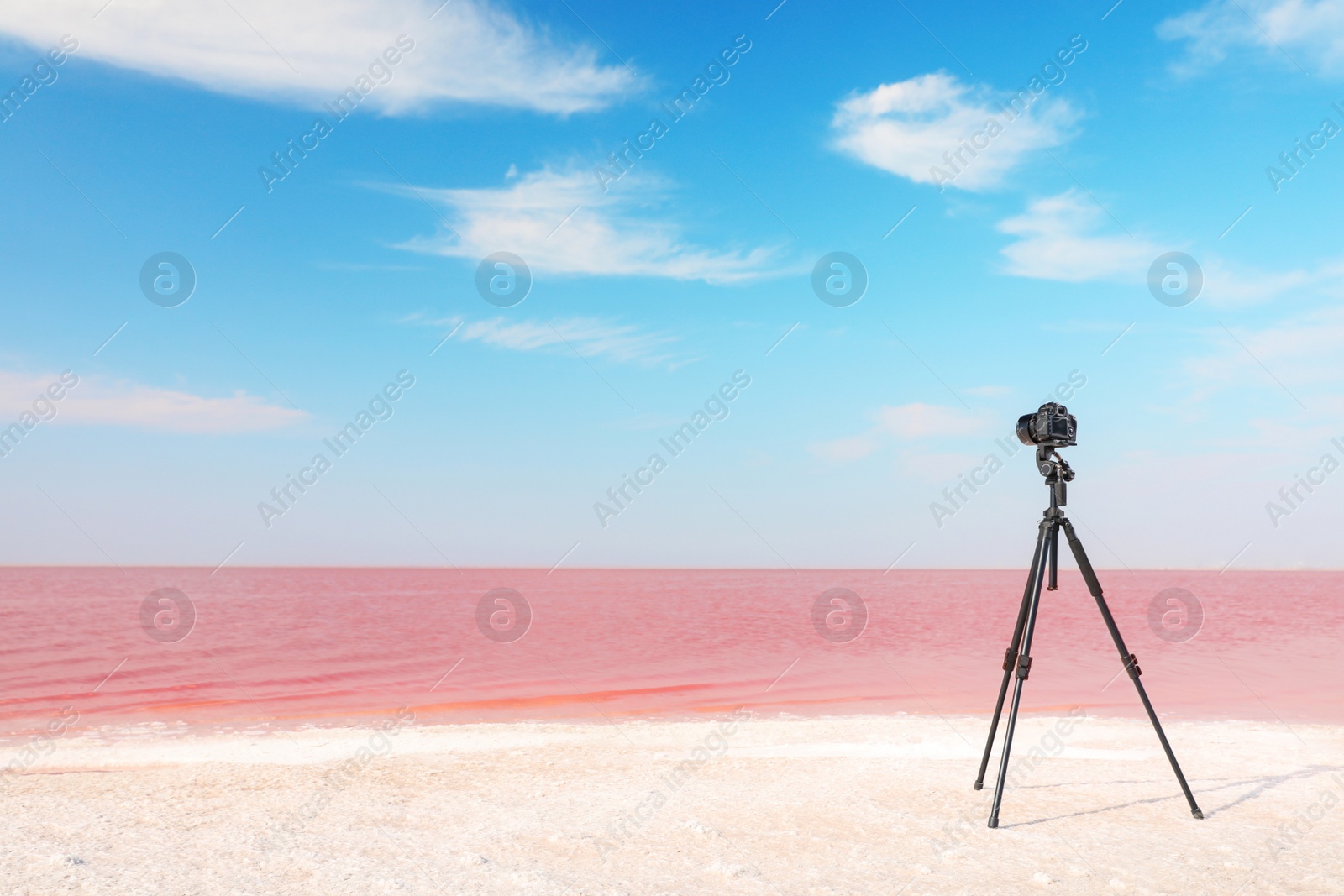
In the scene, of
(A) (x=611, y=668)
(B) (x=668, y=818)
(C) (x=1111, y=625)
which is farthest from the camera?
(A) (x=611, y=668)

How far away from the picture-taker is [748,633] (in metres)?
23.9

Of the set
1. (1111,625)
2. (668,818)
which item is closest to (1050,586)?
(1111,625)

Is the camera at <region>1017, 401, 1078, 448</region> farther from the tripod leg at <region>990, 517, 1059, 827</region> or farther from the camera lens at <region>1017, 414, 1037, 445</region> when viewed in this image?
the tripod leg at <region>990, 517, 1059, 827</region>

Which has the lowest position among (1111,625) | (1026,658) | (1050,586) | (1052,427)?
(1026,658)

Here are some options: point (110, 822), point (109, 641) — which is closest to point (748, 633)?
point (109, 641)

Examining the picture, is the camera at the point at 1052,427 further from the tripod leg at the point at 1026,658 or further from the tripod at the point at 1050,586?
the tripod leg at the point at 1026,658

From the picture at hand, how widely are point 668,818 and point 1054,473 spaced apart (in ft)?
11.3

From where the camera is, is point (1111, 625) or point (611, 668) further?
point (611, 668)

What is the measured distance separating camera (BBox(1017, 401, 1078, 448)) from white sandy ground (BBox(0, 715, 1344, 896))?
2.49 m

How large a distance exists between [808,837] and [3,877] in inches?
177

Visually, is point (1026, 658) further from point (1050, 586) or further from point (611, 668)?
point (611, 668)

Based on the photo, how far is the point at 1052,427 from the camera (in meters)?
5.77

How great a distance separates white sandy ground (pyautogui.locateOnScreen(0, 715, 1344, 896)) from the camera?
4.76 meters

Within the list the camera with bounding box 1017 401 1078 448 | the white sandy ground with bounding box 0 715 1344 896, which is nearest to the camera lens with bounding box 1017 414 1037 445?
the camera with bounding box 1017 401 1078 448
